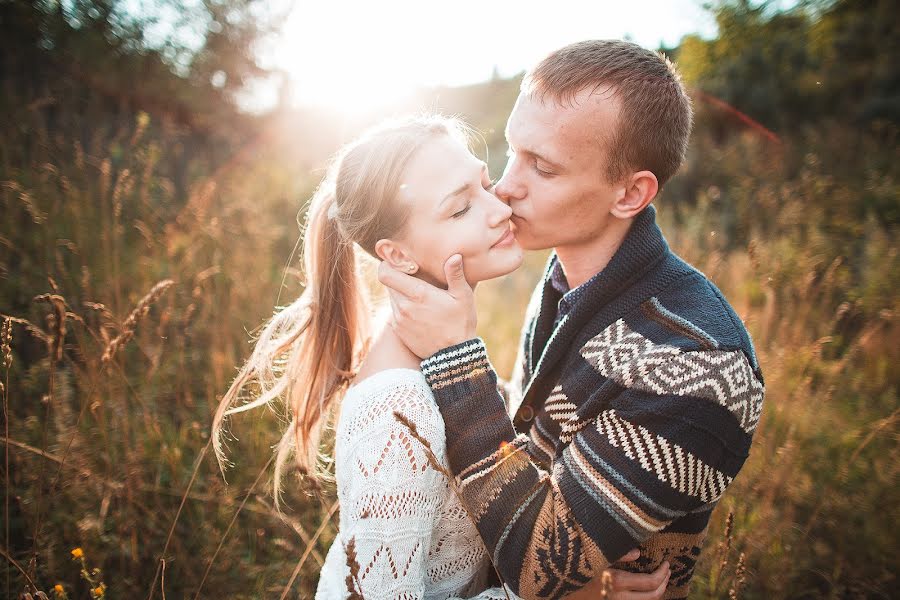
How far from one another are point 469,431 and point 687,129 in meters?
1.49

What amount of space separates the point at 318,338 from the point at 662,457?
1.24 meters

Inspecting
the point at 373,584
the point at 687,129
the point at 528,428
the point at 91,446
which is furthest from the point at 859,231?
the point at 91,446

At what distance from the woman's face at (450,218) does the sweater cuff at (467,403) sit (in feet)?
1.18

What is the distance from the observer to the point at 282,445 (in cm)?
212

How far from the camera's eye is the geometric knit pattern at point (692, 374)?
1.54 metres

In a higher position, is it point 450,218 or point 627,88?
point 627,88

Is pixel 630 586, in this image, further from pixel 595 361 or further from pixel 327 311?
pixel 327 311

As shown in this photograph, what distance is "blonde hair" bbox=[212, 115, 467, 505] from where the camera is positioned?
196 centimetres

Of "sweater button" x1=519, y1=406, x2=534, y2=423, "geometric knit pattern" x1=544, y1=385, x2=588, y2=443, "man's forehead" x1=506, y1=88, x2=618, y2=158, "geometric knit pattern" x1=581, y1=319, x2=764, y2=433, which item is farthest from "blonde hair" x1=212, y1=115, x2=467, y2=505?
"geometric knit pattern" x1=581, y1=319, x2=764, y2=433

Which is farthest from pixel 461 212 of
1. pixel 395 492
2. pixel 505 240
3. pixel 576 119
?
pixel 395 492

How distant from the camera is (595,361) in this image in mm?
1773

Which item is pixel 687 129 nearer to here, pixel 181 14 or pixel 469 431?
pixel 469 431

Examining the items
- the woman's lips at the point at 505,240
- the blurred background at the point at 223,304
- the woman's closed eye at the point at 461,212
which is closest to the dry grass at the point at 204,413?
the blurred background at the point at 223,304

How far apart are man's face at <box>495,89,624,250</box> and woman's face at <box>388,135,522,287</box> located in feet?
0.50
